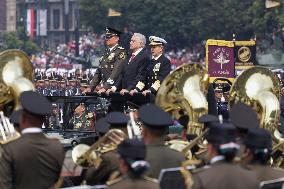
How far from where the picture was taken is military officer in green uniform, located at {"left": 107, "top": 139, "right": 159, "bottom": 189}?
323 inches

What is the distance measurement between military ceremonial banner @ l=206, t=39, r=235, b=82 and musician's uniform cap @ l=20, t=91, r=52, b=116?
1285 centimetres

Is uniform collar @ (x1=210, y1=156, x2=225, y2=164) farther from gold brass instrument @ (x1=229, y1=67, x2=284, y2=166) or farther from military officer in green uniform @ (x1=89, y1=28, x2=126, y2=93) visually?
military officer in green uniform @ (x1=89, y1=28, x2=126, y2=93)

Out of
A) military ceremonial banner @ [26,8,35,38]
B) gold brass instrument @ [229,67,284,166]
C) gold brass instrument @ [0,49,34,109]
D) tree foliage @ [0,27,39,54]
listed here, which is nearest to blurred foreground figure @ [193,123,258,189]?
gold brass instrument @ [0,49,34,109]

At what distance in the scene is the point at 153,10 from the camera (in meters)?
74.1

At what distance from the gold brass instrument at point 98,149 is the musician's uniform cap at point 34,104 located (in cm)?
71

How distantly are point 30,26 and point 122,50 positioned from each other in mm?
84455

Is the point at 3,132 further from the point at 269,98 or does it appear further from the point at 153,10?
the point at 153,10

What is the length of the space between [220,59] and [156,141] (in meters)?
13.5

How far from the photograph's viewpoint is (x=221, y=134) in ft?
28.0

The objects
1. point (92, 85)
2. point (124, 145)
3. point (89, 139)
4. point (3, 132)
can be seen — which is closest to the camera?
point (124, 145)

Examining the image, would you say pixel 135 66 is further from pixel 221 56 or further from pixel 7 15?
pixel 7 15

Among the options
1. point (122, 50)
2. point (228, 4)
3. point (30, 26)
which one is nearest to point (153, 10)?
point (228, 4)

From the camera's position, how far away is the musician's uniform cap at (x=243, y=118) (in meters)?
9.45

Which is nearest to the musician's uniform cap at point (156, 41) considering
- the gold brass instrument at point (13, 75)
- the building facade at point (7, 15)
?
the gold brass instrument at point (13, 75)
